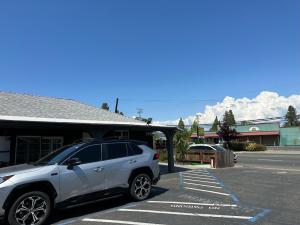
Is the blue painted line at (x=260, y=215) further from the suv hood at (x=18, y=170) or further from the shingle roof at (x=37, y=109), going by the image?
the shingle roof at (x=37, y=109)

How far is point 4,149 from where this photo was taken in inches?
611

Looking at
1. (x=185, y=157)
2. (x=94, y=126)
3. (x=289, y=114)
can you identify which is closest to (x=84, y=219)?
(x=94, y=126)

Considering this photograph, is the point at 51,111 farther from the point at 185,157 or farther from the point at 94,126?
the point at 185,157

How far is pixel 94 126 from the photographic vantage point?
13.1 metres

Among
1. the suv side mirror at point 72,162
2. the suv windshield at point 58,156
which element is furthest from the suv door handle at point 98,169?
the suv windshield at point 58,156

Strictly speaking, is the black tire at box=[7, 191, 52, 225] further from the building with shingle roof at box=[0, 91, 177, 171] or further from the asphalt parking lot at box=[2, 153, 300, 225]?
the building with shingle roof at box=[0, 91, 177, 171]

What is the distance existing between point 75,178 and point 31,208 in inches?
46.7

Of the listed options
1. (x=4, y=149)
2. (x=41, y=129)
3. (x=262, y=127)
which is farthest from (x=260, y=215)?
(x=262, y=127)

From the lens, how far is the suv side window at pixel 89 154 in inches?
312

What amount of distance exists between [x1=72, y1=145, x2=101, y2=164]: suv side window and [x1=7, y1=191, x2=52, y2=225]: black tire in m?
1.31

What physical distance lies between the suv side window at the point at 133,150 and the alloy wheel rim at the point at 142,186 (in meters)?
0.72

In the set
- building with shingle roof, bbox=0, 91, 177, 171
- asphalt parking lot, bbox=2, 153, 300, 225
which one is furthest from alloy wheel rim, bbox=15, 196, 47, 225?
building with shingle roof, bbox=0, 91, 177, 171

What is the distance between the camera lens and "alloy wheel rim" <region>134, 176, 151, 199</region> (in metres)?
9.04

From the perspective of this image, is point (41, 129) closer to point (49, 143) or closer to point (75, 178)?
point (49, 143)
